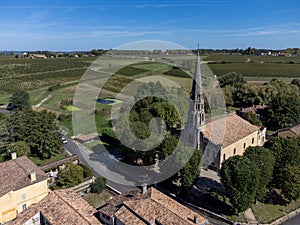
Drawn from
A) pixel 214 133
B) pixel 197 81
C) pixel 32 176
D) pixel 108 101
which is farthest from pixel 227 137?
pixel 108 101

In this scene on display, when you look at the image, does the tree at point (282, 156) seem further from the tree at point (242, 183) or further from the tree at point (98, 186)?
the tree at point (98, 186)

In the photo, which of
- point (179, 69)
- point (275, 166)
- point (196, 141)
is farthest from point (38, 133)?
point (179, 69)

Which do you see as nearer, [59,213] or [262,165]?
[59,213]

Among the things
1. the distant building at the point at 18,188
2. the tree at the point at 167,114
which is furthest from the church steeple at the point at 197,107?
the distant building at the point at 18,188

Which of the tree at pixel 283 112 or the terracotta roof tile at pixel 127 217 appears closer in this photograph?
the terracotta roof tile at pixel 127 217

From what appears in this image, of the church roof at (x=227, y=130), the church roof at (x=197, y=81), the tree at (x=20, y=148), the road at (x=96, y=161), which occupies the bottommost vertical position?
the road at (x=96, y=161)

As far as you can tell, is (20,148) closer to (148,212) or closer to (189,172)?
(148,212)

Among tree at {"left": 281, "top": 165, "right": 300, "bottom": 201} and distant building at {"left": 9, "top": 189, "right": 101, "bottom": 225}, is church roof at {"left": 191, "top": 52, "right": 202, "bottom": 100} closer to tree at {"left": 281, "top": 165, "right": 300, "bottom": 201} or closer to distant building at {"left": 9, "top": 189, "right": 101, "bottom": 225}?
tree at {"left": 281, "top": 165, "right": 300, "bottom": 201}
